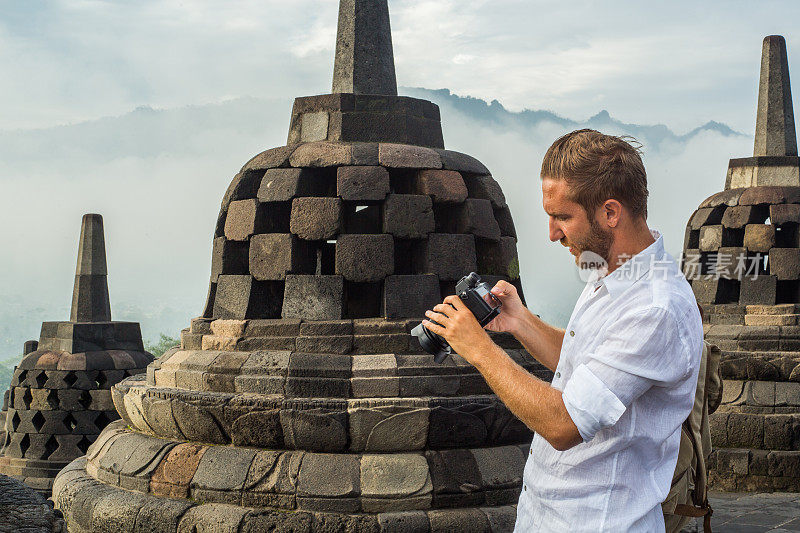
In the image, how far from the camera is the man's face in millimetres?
2361

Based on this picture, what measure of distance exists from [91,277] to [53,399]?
180 cm

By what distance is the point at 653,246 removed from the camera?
2.37m

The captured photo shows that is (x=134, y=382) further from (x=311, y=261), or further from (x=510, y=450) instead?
(x=510, y=450)

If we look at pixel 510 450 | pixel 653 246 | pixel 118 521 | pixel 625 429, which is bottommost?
pixel 118 521

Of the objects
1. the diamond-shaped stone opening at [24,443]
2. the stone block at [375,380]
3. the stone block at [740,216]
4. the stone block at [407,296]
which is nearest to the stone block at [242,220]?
the stone block at [407,296]

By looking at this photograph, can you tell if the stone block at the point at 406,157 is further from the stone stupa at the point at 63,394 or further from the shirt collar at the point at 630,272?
the stone stupa at the point at 63,394

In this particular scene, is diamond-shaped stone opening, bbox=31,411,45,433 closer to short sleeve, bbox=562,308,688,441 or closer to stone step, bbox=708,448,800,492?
stone step, bbox=708,448,800,492

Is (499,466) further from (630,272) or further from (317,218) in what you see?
(630,272)

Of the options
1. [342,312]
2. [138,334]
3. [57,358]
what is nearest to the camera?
[342,312]

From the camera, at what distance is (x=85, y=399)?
12.0 metres

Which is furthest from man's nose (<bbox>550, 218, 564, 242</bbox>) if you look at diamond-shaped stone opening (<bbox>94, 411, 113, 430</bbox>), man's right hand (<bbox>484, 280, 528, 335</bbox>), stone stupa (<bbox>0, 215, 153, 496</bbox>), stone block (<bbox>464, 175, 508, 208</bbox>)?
diamond-shaped stone opening (<bbox>94, 411, 113, 430</bbox>)

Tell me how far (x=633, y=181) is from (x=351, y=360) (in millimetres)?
3853

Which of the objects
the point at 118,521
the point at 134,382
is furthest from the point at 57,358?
the point at 118,521

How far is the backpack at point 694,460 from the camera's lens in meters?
2.50
